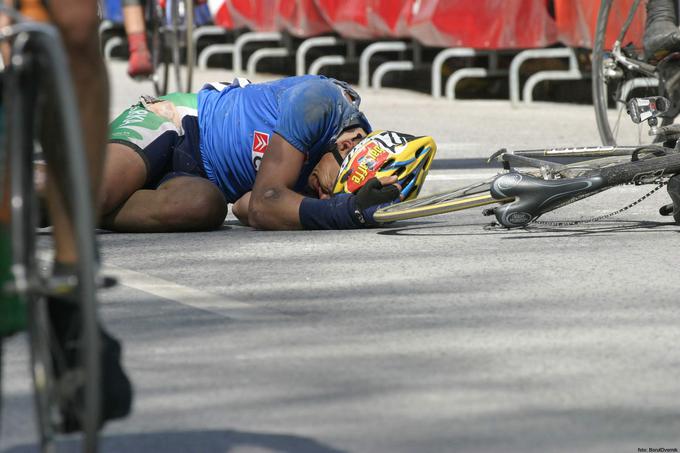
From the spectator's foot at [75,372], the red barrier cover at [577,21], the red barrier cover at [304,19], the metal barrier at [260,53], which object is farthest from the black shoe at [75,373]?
the metal barrier at [260,53]

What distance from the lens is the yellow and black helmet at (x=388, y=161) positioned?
5.60m

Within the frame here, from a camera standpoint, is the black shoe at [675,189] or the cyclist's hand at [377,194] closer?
the black shoe at [675,189]

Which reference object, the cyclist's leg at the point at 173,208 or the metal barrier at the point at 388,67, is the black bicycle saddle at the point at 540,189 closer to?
the cyclist's leg at the point at 173,208

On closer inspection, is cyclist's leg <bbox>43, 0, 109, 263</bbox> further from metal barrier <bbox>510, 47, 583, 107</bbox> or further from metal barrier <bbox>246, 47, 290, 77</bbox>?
metal barrier <bbox>246, 47, 290, 77</bbox>

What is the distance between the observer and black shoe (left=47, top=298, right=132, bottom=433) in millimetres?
2637

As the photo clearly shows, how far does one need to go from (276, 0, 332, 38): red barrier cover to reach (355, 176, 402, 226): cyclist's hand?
9.84m

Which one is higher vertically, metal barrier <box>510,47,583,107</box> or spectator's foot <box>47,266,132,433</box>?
spectator's foot <box>47,266,132,433</box>

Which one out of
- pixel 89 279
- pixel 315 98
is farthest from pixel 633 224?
pixel 89 279

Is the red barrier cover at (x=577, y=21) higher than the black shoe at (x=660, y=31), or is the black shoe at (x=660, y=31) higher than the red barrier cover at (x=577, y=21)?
the black shoe at (x=660, y=31)

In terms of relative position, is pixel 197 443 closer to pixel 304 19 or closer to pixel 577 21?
pixel 577 21

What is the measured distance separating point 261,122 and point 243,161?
175 mm

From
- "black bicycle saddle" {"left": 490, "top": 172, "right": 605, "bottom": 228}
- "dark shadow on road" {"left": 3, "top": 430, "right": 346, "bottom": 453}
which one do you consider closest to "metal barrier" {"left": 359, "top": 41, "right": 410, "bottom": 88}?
"black bicycle saddle" {"left": 490, "top": 172, "right": 605, "bottom": 228}

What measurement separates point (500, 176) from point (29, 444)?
103 inches

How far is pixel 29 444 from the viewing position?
300 cm
